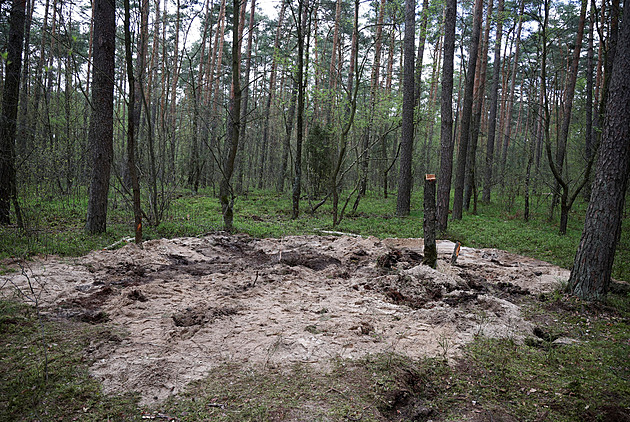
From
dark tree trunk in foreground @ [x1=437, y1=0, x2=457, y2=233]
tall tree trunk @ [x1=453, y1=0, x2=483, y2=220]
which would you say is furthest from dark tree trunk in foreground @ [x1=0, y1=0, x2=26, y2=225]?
tall tree trunk @ [x1=453, y1=0, x2=483, y2=220]

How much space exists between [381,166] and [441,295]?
640 inches

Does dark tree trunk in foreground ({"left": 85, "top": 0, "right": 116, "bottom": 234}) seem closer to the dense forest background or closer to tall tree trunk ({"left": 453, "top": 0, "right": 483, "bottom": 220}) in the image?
the dense forest background

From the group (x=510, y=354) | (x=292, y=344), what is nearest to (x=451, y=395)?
(x=510, y=354)

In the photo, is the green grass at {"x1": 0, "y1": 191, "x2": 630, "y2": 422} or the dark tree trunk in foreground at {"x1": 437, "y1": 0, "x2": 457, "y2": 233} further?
the dark tree trunk in foreground at {"x1": 437, "y1": 0, "x2": 457, "y2": 233}

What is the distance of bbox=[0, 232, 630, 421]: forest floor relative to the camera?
8.62 ft

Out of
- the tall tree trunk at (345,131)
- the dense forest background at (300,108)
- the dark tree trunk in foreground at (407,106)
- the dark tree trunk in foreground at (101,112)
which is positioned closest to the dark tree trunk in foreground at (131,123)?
the dense forest background at (300,108)

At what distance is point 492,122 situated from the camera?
18.6 metres

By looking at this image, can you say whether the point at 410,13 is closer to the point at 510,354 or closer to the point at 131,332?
the point at 510,354

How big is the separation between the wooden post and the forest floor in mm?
290

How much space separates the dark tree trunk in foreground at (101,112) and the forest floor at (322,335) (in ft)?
6.50

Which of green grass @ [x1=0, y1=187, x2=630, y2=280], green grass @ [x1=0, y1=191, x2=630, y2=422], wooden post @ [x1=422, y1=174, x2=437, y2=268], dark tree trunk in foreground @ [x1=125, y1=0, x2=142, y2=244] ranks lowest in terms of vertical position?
green grass @ [x1=0, y1=191, x2=630, y2=422]

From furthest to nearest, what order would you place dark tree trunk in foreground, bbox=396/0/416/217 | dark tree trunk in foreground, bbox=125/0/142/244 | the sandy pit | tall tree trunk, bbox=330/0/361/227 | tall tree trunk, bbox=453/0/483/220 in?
tall tree trunk, bbox=453/0/483/220 → dark tree trunk in foreground, bbox=396/0/416/217 → tall tree trunk, bbox=330/0/361/227 → dark tree trunk in foreground, bbox=125/0/142/244 → the sandy pit

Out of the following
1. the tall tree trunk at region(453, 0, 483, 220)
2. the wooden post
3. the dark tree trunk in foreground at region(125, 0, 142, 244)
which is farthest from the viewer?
the tall tree trunk at region(453, 0, 483, 220)

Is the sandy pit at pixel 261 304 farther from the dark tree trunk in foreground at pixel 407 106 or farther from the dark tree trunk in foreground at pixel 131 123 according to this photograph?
the dark tree trunk in foreground at pixel 407 106
